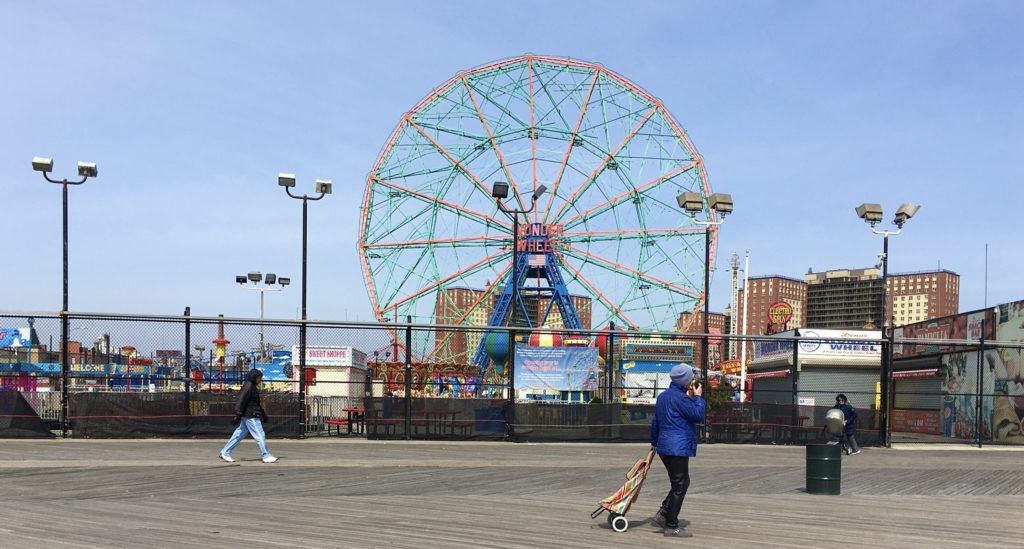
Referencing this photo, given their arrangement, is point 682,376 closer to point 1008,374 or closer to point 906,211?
point 906,211

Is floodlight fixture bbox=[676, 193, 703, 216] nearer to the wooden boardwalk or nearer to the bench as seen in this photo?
the wooden boardwalk

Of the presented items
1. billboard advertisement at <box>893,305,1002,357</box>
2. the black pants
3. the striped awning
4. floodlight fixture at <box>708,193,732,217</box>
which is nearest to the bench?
floodlight fixture at <box>708,193,732,217</box>

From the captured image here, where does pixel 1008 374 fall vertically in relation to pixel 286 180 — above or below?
below

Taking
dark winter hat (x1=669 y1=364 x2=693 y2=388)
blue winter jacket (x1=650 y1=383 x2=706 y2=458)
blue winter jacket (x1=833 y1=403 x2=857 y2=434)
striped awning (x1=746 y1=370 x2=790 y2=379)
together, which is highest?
dark winter hat (x1=669 y1=364 x2=693 y2=388)

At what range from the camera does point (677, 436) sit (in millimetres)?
9258

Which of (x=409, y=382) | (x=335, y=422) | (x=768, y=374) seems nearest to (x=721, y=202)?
(x=409, y=382)

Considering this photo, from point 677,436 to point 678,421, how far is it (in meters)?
0.14

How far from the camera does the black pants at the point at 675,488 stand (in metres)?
9.16

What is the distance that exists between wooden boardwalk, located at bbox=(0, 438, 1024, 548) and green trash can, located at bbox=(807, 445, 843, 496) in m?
0.30

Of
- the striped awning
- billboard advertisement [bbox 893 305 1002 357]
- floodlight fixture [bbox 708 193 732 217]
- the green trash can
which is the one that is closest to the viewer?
the green trash can

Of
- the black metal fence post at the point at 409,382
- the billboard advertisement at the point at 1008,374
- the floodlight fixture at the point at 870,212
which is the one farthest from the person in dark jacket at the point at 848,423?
the billboard advertisement at the point at 1008,374

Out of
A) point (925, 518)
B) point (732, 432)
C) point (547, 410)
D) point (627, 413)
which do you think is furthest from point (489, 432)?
point (925, 518)

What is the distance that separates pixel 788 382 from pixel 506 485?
3629 cm

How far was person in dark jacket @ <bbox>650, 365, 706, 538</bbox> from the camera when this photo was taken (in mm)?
9188
